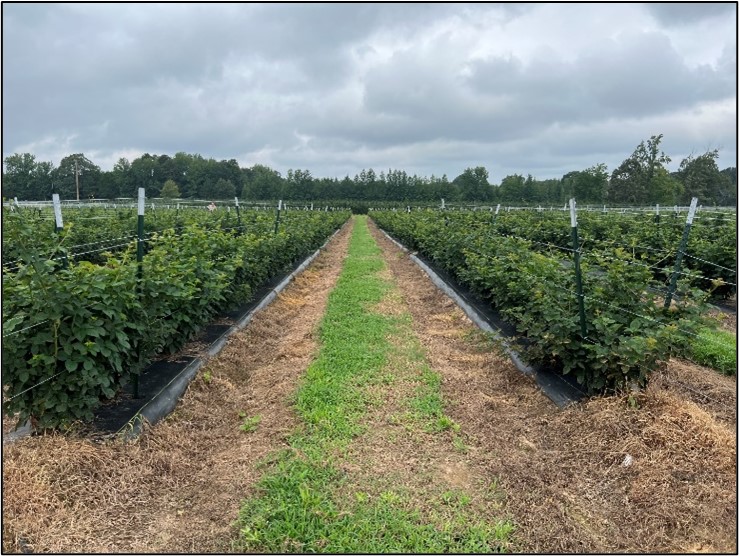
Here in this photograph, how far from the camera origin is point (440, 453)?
376 centimetres

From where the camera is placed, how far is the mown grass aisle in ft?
9.29

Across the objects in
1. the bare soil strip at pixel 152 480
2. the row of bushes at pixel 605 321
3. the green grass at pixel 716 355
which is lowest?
the bare soil strip at pixel 152 480

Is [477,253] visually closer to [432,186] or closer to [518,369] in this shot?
[518,369]

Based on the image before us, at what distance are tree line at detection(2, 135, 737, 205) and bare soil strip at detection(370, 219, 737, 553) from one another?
5113 centimetres

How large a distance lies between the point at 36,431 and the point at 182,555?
65.0 inches

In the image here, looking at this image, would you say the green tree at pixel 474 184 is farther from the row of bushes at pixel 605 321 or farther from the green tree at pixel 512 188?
the row of bushes at pixel 605 321

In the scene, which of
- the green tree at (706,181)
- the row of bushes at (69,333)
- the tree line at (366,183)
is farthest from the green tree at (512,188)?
the row of bushes at (69,333)

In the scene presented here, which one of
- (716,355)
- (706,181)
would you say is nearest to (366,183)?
(706,181)

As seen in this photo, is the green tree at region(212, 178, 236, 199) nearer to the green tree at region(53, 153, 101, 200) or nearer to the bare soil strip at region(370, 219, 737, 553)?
the green tree at region(53, 153, 101, 200)

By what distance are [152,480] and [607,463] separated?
3.20 metres

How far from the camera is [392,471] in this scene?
351 cm

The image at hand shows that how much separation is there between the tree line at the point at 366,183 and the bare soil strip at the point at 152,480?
49863 mm

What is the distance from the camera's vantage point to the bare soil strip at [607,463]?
289 centimetres

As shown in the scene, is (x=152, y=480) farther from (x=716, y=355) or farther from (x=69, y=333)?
(x=716, y=355)
